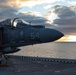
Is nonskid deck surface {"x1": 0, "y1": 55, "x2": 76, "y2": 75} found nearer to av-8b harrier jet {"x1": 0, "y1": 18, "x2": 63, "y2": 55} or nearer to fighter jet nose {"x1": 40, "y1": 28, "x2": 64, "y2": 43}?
av-8b harrier jet {"x1": 0, "y1": 18, "x2": 63, "y2": 55}

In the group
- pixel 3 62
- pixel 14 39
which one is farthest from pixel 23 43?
pixel 3 62

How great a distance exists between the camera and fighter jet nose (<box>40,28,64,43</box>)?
18734mm

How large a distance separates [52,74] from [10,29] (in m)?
5.59

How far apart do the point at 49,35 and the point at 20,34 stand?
3515 mm

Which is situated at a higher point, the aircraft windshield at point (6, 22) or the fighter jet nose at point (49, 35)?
the aircraft windshield at point (6, 22)

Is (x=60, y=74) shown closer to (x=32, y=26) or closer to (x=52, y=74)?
(x=52, y=74)

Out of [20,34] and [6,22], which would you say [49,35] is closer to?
[20,34]

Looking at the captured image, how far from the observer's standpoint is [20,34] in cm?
2139

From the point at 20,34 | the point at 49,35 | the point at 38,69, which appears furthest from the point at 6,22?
the point at 38,69

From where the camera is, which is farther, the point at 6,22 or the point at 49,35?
the point at 6,22

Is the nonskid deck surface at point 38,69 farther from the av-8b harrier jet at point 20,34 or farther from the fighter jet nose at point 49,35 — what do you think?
the fighter jet nose at point 49,35

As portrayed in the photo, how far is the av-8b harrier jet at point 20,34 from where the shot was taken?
62.7 feet

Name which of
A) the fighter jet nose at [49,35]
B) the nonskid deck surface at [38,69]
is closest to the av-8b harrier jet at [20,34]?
the fighter jet nose at [49,35]

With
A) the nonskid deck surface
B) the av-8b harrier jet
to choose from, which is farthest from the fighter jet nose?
the nonskid deck surface
